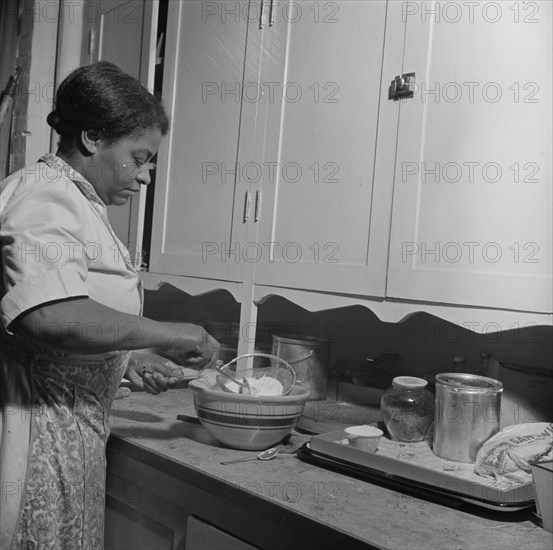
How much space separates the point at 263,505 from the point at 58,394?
1.27 feet

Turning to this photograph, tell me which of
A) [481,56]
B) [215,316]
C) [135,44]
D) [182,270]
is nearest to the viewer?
[481,56]

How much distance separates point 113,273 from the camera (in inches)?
43.4

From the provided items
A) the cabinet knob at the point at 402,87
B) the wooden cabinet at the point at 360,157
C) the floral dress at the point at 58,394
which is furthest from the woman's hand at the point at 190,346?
the cabinet knob at the point at 402,87

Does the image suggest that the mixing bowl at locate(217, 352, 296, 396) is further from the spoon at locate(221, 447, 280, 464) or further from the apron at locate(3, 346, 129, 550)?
the apron at locate(3, 346, 129, 550)

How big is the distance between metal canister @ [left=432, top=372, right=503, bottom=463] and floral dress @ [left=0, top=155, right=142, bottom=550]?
23.4 inches

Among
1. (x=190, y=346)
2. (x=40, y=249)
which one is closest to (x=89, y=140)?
(x=40, y=249)

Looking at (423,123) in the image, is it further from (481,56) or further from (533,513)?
(533,513)

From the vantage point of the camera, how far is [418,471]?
1.09 metres

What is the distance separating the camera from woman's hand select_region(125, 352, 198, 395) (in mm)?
1304

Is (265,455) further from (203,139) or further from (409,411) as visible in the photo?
(203,139)

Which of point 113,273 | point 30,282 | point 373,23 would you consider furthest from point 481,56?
point 30,282

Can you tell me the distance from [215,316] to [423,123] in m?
1.28

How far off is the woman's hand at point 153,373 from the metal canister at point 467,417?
52 cm

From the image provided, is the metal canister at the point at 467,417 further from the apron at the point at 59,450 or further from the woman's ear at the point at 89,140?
the woman's ear at the point at 89,140
